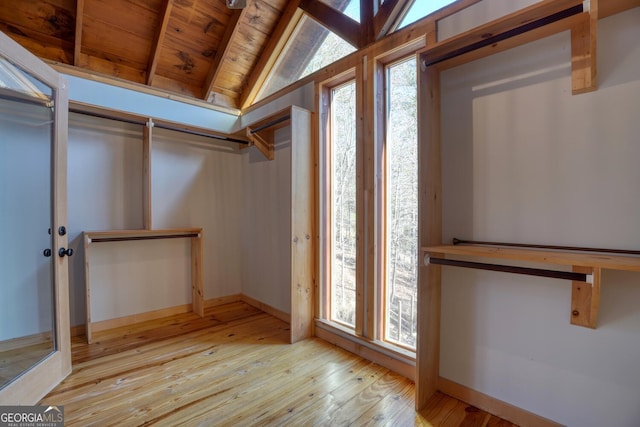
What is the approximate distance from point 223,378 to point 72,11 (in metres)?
3.48

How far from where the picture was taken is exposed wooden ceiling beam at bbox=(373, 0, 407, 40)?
211 centimetres

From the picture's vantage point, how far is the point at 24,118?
2061 mm

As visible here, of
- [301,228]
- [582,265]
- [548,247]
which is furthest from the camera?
[301,228]

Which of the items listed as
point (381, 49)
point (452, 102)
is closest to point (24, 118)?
point (381, 49)

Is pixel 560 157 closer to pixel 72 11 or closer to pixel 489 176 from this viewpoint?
pixel 489 176

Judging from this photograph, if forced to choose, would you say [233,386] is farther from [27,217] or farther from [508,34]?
[508,34]

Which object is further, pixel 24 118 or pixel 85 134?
pixel 85 134

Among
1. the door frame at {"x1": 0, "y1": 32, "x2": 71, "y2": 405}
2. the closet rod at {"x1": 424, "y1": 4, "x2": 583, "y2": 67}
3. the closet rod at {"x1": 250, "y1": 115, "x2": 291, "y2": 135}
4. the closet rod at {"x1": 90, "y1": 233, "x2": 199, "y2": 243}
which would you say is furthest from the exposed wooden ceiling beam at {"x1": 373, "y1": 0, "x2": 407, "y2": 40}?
the closet rod at {"x1": 90, "y1": 233, "x2": 199, "y2": 243}

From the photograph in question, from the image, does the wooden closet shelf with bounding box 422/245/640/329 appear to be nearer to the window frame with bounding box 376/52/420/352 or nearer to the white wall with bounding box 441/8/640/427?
the white wall with bounding box 441/8/640/427

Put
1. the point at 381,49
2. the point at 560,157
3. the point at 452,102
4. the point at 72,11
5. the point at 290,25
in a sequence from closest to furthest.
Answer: the point at 560,157, the point at 452,102, the point at 381,49, the point at 72,11, the point at 290,25

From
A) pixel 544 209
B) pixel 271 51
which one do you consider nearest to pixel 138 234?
pixel 271 51

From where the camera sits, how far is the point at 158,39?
2.86 meters

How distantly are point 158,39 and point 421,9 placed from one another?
2.55 metres

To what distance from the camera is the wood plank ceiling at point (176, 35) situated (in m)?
2.45
